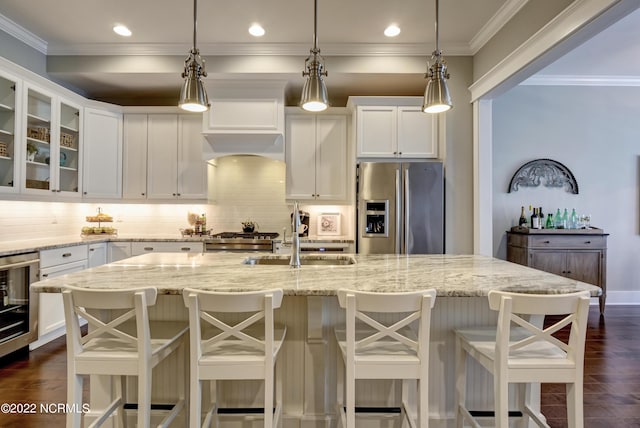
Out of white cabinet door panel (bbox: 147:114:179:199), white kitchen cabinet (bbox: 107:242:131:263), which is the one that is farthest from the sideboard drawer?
white kitchen cabinet (bbox: 107:242:131:263)

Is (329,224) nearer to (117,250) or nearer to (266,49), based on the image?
(266,49)

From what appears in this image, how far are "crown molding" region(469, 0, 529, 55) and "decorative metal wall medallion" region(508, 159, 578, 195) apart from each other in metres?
1.80

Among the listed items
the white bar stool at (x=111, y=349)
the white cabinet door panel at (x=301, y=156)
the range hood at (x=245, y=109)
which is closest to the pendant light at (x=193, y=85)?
the white bar stool at (x=111, y=349)

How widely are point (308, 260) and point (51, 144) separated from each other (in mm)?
2997

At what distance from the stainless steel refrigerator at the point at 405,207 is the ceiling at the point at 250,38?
106 cm

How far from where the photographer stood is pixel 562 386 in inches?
96.3

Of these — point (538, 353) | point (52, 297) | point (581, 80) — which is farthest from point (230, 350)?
point (581, 80)

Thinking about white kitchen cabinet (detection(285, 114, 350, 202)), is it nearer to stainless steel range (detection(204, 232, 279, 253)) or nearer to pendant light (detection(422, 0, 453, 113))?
stainless steel range (detection(204, 232, 279, 253))

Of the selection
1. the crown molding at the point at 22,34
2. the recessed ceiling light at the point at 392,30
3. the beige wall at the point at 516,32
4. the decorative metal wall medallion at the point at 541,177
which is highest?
the recessed ceiling light at the point at 392,30

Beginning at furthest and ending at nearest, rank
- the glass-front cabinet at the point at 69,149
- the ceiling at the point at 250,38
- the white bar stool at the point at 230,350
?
1. the glass-front cabinet at the point at 69,149
2. the ceiling at the point at 250,38
3. the white bar stool at the point at 230,350

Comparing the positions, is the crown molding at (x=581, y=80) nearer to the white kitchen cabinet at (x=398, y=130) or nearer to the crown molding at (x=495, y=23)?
the crown molding at (x=495, y=23)

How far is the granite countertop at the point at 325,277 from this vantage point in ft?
4.95

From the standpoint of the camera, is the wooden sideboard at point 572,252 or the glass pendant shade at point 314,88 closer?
the glass pendant shade at point 314,88

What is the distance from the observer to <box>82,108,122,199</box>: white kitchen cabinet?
385 cm
